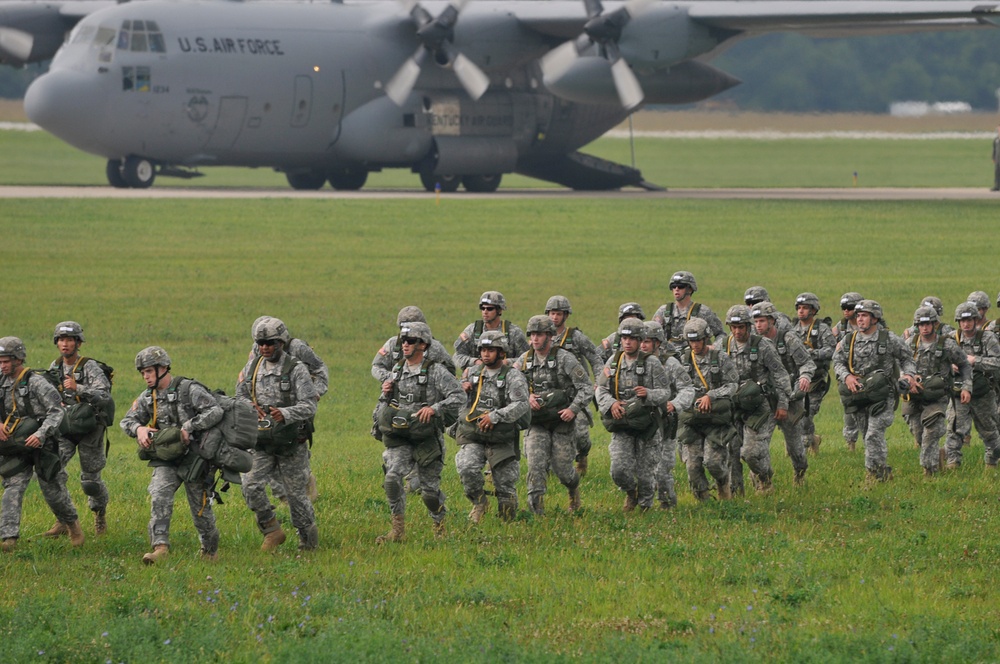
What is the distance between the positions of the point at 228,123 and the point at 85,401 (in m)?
35.9

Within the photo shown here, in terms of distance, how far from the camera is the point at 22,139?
89562 mm

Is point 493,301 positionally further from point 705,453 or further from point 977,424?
point 977,424

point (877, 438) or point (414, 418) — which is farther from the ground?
point (414, 418)

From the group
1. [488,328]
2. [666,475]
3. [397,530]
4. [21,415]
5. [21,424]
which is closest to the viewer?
[21,424]

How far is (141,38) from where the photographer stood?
47.3 meters

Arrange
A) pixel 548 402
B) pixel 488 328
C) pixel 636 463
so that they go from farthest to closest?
pixel 488 328 → pixel 636 463 → pixel 548 402

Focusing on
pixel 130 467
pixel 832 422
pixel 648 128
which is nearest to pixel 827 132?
pixel 648 128

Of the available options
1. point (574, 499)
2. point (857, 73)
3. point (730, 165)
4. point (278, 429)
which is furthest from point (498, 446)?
point (857, 73)

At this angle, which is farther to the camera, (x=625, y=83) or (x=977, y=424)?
(x=625, y=83)

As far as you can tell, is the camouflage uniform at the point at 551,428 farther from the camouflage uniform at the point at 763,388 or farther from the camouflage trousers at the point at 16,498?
the camouflage trousers at the point at 16,498

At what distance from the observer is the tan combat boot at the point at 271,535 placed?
1349 cm

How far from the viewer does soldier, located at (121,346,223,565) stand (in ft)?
41.6

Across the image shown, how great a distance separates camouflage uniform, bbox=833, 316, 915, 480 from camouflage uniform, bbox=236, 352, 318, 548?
21.0 feet

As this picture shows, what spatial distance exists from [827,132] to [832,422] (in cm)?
6073
